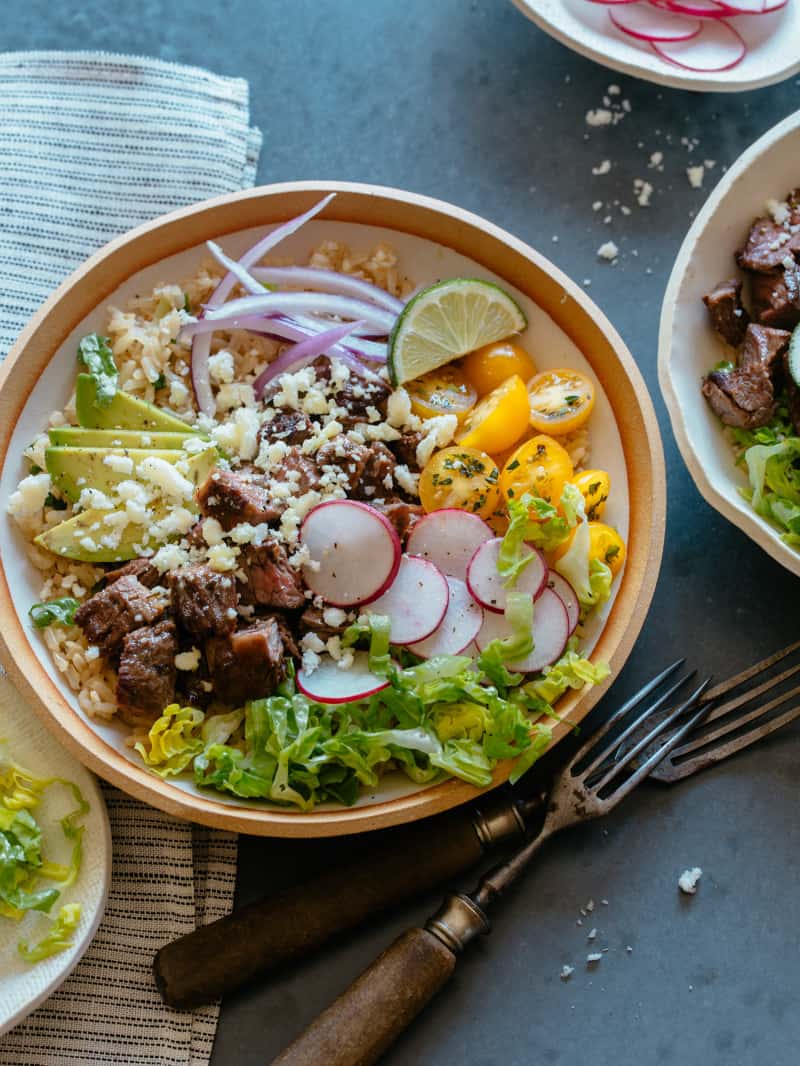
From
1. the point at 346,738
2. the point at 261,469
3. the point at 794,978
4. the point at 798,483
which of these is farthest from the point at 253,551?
the point at 794,978

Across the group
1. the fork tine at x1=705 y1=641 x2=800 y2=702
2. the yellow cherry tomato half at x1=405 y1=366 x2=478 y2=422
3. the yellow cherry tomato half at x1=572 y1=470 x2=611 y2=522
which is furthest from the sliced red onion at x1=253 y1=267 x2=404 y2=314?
the fork tine at x1=705 y1=641 x2=800 y2=702

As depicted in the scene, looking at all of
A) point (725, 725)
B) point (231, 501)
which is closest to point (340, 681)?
point (231, 501)

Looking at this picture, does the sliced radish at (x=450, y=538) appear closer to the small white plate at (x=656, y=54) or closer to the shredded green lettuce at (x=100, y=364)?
the shredded green lettuce at (x=100, y=364)

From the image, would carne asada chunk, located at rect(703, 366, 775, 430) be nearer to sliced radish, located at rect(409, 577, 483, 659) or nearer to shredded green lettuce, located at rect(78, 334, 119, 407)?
sliced radish, located at rect(409, 577, 483, 659)

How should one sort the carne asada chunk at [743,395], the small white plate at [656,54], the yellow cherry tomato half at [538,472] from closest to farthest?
the yellow cherry tomato half at [538,472], the carne asada chunk at [743,395], the small white plate at [656,54]

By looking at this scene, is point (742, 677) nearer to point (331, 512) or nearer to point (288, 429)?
point (331, 512)

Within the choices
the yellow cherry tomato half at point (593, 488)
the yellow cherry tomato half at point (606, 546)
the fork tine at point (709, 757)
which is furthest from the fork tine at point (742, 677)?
the yellow cherry tomato half at point (593, 488)
